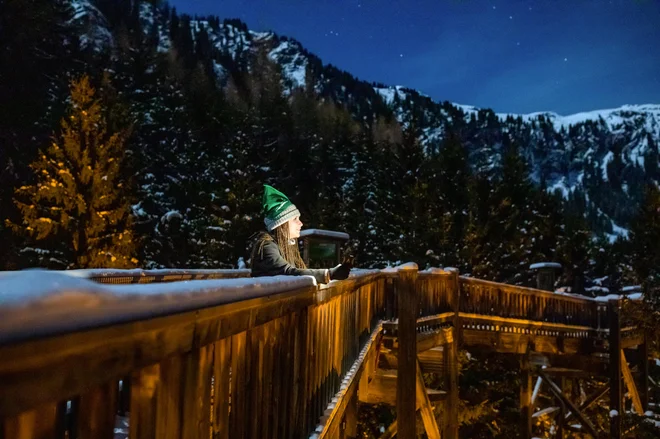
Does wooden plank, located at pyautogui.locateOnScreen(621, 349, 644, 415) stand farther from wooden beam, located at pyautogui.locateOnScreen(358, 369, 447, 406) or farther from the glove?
the glove

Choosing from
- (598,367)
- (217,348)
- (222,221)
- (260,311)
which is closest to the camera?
(217,348)

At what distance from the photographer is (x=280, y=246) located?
5168 millimetres

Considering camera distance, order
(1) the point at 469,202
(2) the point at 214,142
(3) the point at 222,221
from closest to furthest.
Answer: (3) the point at 222,221 → (1) the point at 469,202 → (2) the point at 214,142

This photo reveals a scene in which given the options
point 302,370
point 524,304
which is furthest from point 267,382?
point 524,304

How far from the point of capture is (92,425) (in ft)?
3.44

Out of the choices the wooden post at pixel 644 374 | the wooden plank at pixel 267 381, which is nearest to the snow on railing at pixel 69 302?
the wooden plank at pixel 267 381

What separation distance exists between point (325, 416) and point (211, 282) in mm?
2743

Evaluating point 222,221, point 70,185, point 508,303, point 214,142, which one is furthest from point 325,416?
point 214,142

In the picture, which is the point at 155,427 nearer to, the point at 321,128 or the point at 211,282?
the point at 211,282

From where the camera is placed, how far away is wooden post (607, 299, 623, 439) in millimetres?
14742

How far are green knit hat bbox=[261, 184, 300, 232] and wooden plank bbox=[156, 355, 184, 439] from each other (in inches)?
144

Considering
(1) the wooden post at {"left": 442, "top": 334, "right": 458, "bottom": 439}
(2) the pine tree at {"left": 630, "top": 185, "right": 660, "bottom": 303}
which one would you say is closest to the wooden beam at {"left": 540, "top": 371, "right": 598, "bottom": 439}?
(1) the wooden post at {"left": 442, "top": 334, "right": 458, "bottom": 439}

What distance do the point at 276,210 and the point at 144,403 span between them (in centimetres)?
387

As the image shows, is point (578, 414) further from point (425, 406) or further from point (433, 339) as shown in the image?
point (425, 406)
